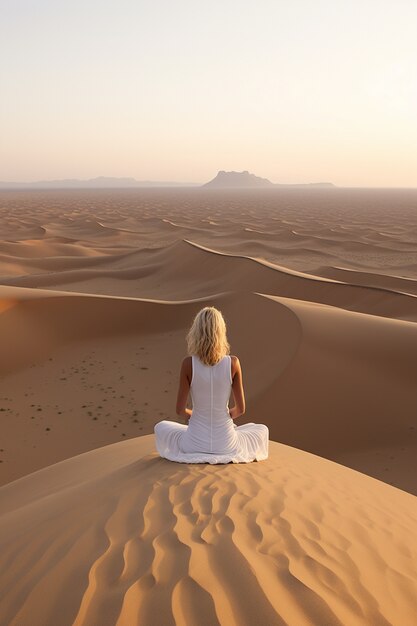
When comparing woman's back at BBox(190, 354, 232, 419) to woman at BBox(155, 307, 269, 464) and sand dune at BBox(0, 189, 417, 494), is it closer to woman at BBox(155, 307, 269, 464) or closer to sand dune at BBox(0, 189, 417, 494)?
woman at BBox(155, 307, 269, 464)

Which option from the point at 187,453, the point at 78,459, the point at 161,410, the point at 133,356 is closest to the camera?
the point at 187,453

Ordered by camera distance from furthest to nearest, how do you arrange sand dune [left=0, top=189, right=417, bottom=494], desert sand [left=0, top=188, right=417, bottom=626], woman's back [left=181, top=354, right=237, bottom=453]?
sand dune [left=0, top=189, right=417, bottom=494] < woman's back [left=181, top=354, right=237, bottom=453] < desert sand [left=0, top=188, right=417, bottom=626]

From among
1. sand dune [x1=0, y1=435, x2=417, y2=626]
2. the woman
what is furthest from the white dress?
sand dune [x1=0, y1=435, x2=417, y2=626]

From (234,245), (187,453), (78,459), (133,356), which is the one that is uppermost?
(187,453)

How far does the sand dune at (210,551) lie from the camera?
261 centimetres

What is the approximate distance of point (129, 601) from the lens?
2.63 m

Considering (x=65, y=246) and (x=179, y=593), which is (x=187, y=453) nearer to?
(x=179, y=593)

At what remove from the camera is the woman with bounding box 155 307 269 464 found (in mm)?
4098

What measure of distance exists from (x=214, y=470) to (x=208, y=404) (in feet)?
1.83

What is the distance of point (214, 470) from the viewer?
4363mm

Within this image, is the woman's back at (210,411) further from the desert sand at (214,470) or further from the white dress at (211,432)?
the desert sand at (214,470)

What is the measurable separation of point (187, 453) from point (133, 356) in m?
7.78

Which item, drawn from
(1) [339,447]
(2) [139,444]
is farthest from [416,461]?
(2) [139,444]

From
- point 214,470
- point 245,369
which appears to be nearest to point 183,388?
point 214,470
